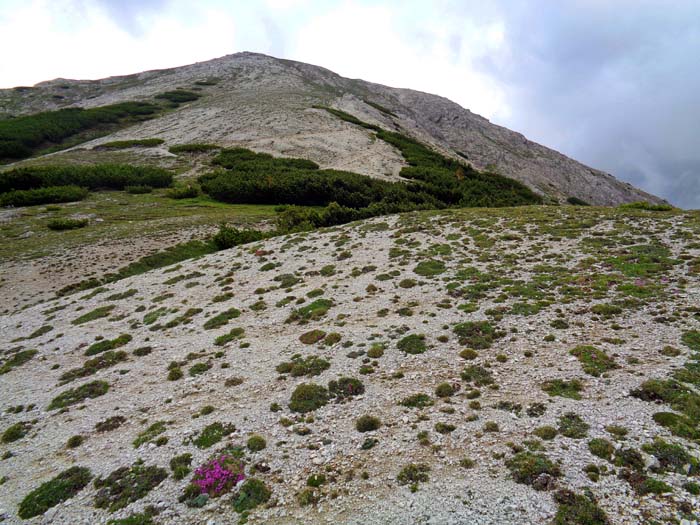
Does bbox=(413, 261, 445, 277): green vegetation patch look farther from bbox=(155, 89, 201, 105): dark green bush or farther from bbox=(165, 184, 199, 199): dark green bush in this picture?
bbox=(155, 89, 201, 105): dark green bush

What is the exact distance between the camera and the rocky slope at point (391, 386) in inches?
364

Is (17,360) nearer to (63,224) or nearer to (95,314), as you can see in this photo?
(95,314)

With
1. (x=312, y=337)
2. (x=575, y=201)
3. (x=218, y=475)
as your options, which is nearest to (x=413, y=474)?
(x=218, y=475)

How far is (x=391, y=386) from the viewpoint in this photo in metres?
13.8

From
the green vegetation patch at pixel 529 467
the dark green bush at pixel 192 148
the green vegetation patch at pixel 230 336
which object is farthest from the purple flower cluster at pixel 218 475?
the dark green bush at pixel 192 148

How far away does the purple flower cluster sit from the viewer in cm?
1021

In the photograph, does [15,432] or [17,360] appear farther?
[17,360]

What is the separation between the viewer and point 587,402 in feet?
37.6

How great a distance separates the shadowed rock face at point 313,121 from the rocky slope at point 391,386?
47.6m

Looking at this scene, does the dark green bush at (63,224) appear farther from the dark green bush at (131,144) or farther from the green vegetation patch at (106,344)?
the dark green bush at (131,144)

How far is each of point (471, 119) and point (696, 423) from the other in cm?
13246

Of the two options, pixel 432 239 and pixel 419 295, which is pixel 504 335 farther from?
pixel 432 239

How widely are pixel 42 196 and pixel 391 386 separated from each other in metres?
59.1

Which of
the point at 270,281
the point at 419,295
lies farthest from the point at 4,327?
the point at 419,295
